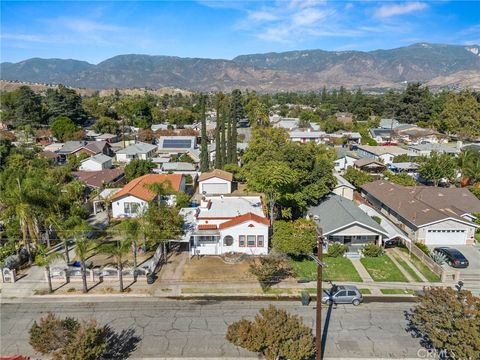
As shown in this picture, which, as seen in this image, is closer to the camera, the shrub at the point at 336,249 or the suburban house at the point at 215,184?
the shrub at the point at 336,249

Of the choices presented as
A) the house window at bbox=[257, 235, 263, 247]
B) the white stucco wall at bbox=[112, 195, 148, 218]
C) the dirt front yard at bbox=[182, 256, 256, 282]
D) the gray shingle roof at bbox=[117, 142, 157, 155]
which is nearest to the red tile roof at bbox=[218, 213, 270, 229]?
the house window at bbox=[257, 235, 263, 247]

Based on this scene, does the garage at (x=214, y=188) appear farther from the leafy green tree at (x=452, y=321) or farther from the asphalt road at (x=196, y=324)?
the leafy green tree at (x=452, y=321)

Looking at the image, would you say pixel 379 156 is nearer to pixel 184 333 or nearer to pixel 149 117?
pixel 184 333

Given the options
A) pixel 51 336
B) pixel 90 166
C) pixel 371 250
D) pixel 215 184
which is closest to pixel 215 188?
pixel 215 184

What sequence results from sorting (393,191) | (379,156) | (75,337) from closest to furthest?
(75,337)
(393,191)
(379,156)

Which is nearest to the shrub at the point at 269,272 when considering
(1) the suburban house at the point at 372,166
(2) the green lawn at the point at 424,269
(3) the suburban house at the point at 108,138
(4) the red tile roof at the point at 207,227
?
(4) the red tile roof at the point at 207,227

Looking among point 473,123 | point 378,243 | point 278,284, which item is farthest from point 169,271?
point 473,123
